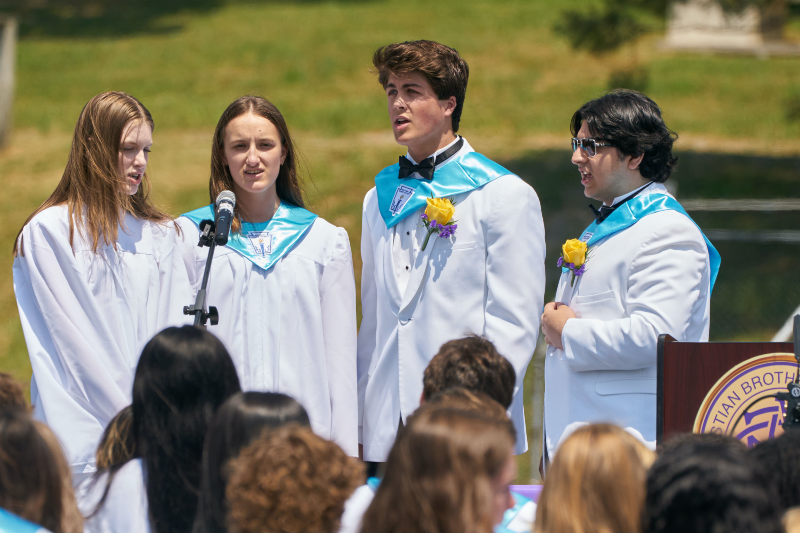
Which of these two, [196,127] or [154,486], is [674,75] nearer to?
[196,127]

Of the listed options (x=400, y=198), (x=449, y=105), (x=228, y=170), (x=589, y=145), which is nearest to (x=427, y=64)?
(x=449, y=105)

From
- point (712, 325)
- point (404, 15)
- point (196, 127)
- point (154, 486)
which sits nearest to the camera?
point (154, 486)

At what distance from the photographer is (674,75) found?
20219mm

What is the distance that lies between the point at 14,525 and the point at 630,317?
7.54 feet

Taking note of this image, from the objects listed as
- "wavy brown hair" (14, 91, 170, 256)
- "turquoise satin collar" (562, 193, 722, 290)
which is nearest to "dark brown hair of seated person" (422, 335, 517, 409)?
"turquoise satin collar" (562, 193, 722, 290)

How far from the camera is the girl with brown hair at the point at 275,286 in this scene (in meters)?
4.02

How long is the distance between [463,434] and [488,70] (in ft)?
68.3

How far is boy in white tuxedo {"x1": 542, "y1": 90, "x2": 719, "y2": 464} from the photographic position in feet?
11.9

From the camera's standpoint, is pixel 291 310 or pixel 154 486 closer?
pixel 154 486

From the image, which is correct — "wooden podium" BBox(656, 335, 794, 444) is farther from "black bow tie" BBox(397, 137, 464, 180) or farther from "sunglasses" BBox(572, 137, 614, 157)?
"black bow tie" BBox(397, 137, 464, 180)

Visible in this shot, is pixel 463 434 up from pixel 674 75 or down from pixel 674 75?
down

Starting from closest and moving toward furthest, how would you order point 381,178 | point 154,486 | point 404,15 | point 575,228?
point 154,486
point 381,178
point 575,228
point 404,15

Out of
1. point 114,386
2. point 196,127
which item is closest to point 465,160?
point 114,386

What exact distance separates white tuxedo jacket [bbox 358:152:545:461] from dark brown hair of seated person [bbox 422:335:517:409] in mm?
690
